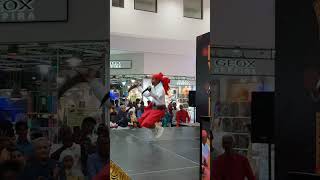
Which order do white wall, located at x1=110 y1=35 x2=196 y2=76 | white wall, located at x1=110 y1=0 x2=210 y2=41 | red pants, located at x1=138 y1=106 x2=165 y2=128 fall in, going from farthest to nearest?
white wall, located at x1=110 y1=35 x2=196 y2=76 → white wall, located at x1=110 y1=0 x2=210 y2=41 → red pants, located at x1=138 y1=106 x2=165 y2=128

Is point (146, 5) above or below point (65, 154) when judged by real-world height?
above

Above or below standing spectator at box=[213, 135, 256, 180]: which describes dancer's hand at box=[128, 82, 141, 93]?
above

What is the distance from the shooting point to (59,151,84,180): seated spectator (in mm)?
3135

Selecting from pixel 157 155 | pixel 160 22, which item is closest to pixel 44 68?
pixel 157 155

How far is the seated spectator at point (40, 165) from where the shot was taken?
3.14m

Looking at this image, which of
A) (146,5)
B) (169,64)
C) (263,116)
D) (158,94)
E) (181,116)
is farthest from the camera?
(169,64)

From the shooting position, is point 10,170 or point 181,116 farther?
point 181,116

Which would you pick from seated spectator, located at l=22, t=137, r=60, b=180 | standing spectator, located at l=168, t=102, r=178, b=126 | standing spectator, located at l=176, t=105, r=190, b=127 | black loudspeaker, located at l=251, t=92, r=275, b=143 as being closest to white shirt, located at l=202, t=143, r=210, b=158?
black loudspeaker, located at l=251, t=92, r=275, b=143

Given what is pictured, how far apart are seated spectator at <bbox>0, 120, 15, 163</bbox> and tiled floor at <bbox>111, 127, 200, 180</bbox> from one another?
2172 mm

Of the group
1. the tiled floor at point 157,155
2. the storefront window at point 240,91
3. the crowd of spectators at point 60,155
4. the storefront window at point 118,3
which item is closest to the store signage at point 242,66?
the storefront window at point 240,91

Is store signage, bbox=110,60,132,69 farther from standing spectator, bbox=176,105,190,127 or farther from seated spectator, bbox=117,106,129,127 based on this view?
seated spectator, bbox=117,106,129,127

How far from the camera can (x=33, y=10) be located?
3160 mm

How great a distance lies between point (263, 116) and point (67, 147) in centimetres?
173

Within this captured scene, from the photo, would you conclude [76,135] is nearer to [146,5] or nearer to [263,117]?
[263,117]
